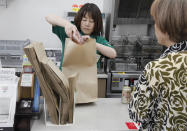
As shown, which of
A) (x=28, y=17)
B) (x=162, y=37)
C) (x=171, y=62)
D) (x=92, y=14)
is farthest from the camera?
(x=28, y=17)

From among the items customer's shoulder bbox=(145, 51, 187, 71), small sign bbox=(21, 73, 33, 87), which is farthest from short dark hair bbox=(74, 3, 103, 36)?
customer's shoulder bbox=(145, 51, 187, 71)

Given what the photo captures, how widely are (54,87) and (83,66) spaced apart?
0.97 feet

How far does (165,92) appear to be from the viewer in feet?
2.40

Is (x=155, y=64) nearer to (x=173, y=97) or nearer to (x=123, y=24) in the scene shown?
(x=173, y=97)

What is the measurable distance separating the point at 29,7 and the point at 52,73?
246cm

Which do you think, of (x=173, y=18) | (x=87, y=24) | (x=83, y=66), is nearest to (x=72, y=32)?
(x=83, y=66)

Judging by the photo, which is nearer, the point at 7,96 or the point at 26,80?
the point at 7,96

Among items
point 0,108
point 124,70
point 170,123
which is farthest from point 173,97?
point 124,70

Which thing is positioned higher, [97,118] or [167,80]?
[167,80]

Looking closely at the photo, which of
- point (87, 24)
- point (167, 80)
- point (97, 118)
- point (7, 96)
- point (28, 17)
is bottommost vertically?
point (97, 118)

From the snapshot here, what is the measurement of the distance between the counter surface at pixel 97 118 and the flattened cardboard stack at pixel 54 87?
0.17 ft

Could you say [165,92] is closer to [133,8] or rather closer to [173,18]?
[173,18]

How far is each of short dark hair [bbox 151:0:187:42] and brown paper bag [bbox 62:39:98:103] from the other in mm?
496

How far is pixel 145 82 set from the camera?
0.75m
